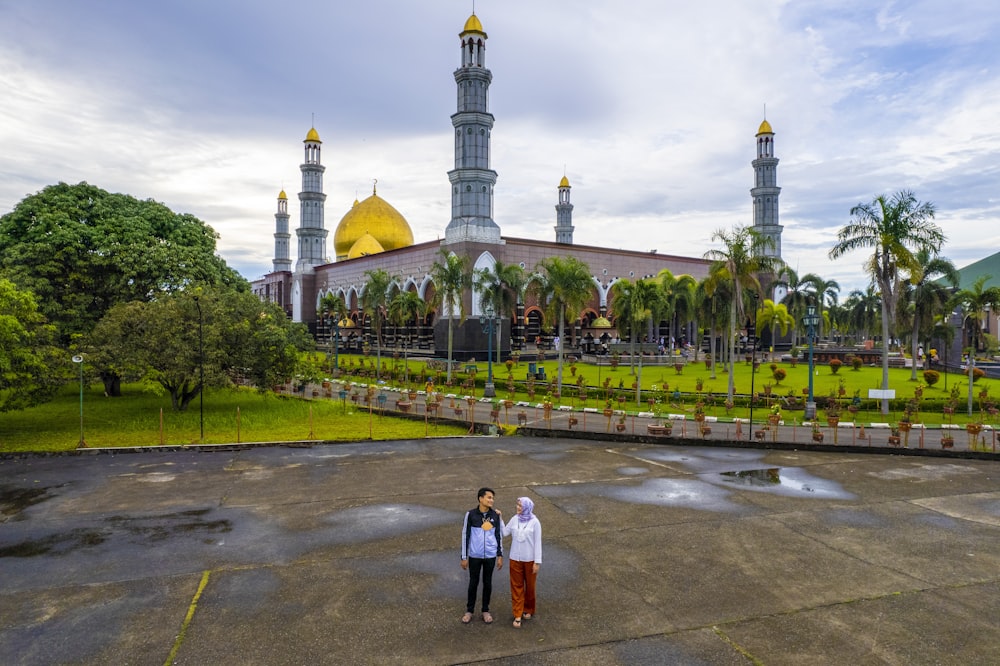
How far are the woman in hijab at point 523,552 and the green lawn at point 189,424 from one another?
13.5 metres

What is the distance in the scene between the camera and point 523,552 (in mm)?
7254

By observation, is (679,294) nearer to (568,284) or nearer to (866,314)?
(568,284)

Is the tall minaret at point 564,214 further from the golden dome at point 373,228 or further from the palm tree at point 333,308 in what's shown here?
the palm tree at point 333,308

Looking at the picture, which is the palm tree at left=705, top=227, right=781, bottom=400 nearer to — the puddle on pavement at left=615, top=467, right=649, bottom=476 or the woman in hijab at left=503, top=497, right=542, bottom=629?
the puddle on pavement at left=615, top=467, right=649, bottom=476

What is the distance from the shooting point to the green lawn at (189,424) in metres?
20.0

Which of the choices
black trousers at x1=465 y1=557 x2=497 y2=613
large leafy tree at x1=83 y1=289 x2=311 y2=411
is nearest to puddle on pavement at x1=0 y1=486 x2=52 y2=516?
large leafy tree at x1=83 y1=289 x2=311 y2=411

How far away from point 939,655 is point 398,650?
6.04 metres

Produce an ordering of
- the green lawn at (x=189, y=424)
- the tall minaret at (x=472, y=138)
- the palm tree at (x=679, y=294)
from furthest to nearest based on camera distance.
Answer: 1. the tall minaret at (x=472, y=138)
2. the palm tree at (x=679, y=294)
3. the green lawn at (x=189, y=424)

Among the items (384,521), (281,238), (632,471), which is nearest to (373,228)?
(281,238)

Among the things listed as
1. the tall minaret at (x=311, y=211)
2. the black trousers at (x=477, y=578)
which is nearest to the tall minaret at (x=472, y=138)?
the tall minaret at (x=311, y=211)

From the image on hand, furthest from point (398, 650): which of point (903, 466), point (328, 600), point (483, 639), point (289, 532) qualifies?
point (903, 466)

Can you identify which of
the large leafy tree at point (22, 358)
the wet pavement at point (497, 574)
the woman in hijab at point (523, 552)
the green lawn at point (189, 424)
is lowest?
the wet pavement at point (497, 574)

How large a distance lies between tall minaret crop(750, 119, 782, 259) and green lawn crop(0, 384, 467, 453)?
6296cm

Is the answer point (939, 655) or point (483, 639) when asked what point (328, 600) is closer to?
point (483, 639)
